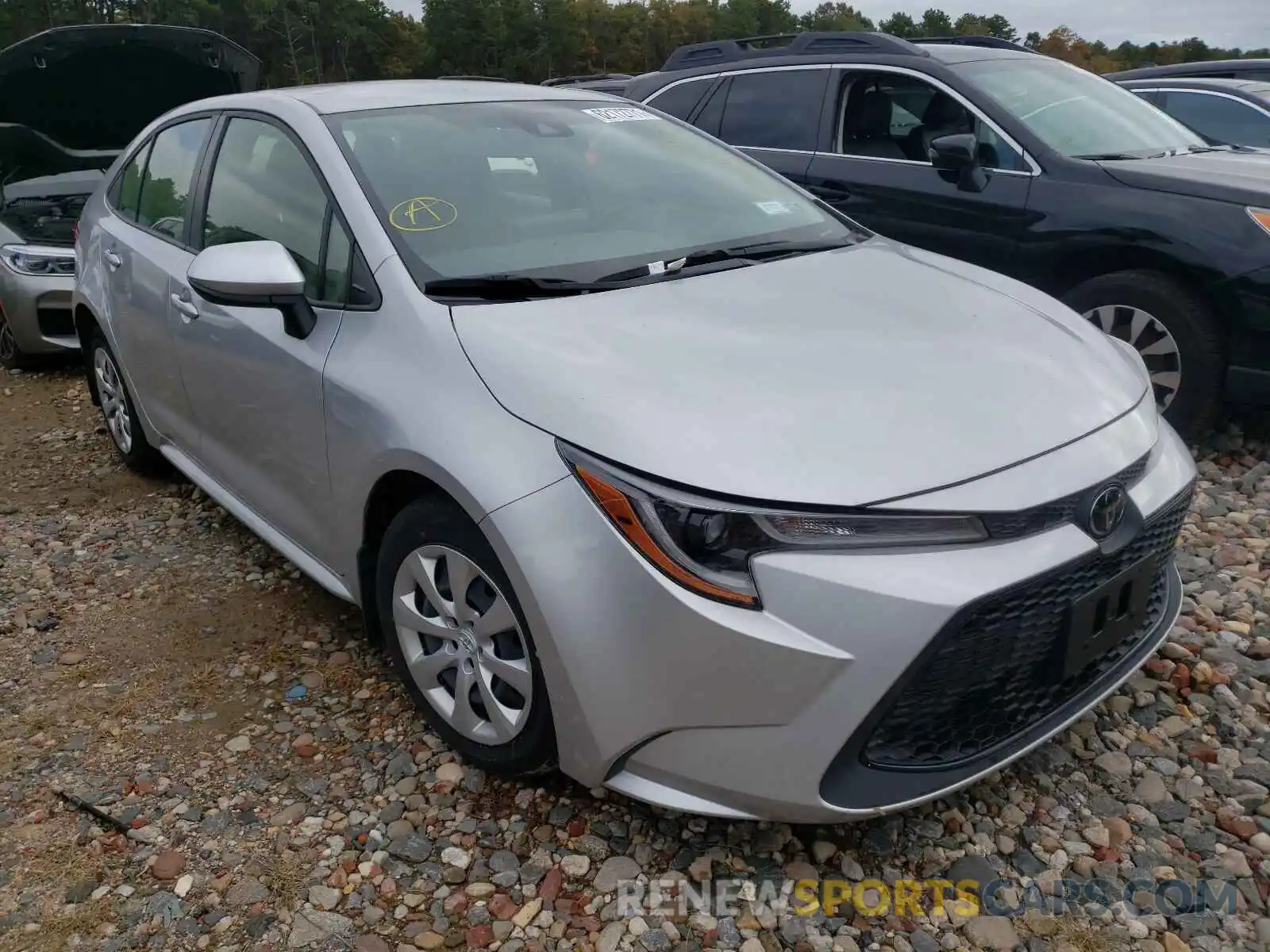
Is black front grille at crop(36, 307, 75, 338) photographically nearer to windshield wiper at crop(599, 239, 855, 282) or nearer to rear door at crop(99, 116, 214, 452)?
rear door at crop(99, 116, 214, 452)

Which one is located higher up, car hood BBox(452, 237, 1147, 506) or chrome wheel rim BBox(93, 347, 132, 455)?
car hood BBox(452, 237, 1147, 506)

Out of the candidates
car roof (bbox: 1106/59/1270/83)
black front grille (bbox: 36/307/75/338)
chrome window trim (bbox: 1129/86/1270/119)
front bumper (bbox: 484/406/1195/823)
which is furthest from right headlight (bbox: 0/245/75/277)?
car roof (bbox: 1106/59/1270/83)

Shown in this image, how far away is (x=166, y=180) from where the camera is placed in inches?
145

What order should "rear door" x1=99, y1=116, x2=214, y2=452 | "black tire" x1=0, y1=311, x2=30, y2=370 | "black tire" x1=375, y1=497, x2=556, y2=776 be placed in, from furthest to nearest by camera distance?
"black tire" x1=0, y1=311, x2=30, y2=370 → "rear door" x1=99, y1=116, x2=214, y2=452 → "black tire" x1=375, y1=497, x2=556, y2=776

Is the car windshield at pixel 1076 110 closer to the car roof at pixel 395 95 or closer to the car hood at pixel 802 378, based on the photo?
the car roof at pixel 395 95

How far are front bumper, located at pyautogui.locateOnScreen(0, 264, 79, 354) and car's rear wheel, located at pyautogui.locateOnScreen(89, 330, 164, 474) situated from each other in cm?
166

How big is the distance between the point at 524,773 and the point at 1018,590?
114cm

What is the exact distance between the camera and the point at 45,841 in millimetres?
2279

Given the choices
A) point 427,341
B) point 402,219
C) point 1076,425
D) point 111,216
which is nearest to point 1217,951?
point 1076,425

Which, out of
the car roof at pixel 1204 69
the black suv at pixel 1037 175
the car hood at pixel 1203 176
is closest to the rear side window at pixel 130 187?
the black suv at pixel 1037 175

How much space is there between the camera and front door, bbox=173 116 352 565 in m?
2.56

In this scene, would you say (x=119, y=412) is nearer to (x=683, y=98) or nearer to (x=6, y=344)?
(x=6, y=344)

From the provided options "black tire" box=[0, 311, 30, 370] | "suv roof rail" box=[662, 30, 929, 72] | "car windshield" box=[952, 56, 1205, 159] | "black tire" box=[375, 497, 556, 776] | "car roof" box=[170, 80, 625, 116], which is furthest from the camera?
"black tire" box=[0, 311, 30, 370]

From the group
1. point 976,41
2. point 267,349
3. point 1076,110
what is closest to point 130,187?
point 267,349
